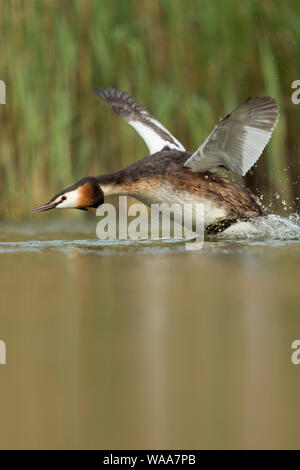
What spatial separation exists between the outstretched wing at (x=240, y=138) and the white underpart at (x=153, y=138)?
94 centimetres

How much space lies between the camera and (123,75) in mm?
8070

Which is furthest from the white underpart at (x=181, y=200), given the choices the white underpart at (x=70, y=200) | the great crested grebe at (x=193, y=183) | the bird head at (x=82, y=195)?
the white underpart at (x=70, y=200)

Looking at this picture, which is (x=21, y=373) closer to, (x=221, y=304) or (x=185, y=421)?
(x=185, y=421)

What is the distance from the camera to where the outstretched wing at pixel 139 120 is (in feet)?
24.8

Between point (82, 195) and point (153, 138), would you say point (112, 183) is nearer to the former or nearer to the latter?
point (82, 195)

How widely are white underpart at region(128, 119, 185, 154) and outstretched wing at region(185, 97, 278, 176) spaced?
37.1 inches

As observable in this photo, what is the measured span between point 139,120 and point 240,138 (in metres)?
1.72

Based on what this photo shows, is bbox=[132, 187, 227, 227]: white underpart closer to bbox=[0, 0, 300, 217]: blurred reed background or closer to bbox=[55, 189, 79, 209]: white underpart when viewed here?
bbox=[55, 189, 79, 209]: white underpart

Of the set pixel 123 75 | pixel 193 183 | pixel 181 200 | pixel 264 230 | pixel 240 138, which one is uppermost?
pixel 123 75

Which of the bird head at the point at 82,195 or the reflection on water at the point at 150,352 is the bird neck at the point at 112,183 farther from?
the reflection on water at the point at 150,352

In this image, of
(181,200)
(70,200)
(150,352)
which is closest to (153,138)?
(181,200)

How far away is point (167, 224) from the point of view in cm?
814

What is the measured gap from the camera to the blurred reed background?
7.71 m

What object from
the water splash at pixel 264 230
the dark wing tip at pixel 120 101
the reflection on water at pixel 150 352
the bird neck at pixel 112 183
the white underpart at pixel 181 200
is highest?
the dark wing tip at pixel 120 101
